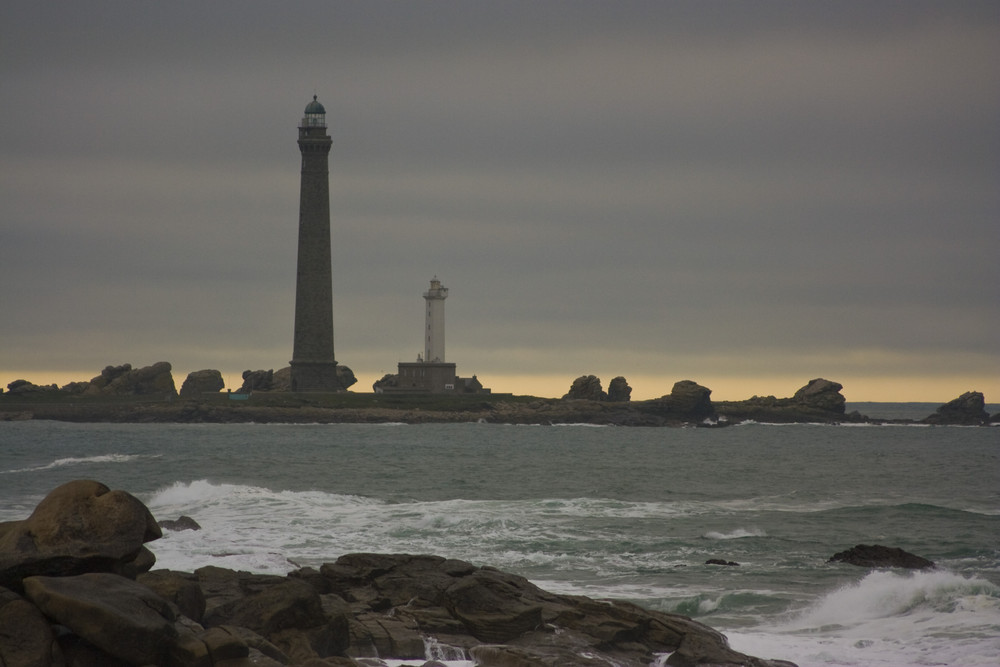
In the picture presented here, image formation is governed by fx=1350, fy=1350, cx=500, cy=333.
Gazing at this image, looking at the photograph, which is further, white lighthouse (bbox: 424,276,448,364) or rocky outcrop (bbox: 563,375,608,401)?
rocky outcrop (bbox: 563,375,608,401)

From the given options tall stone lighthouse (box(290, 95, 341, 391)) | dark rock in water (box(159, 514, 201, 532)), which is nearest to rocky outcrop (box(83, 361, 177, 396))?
tall stone lighthouse (box(290, 95, 341, 391))

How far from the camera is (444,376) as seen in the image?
12644 centimetres

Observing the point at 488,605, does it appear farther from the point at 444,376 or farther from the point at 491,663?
the point at 444,376

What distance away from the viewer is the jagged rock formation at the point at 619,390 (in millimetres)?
135750

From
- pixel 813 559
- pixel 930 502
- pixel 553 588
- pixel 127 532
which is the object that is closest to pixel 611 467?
pixel 930 502

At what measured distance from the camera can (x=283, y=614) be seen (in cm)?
1583

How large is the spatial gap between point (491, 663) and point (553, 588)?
20.8ft

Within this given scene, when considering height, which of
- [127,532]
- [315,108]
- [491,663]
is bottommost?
[491,663]

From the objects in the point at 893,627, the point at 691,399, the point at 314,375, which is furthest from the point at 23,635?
the point at 691,399

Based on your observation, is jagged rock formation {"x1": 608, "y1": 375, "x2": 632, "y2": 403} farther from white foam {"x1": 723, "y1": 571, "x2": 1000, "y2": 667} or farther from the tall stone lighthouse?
white foam {"x1": 723, "y1": 571, "x2": 1000, "y2": 667}

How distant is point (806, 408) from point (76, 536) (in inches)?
5075

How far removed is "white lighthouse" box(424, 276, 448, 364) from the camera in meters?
120

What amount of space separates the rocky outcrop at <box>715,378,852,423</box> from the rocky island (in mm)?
103

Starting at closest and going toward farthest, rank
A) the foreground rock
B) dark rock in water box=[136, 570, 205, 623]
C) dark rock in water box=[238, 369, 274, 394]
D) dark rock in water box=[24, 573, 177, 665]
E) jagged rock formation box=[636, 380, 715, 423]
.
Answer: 1. dark rock in water box=[24, 573, 177, 665]
2. the foreground rock
3. dark rock in water box=[136, 570, 205, 623]
4. jagged rock formation box=[636, 380, 715, 423]
5. dark rock in water box=[238, 369, 274, 394]
